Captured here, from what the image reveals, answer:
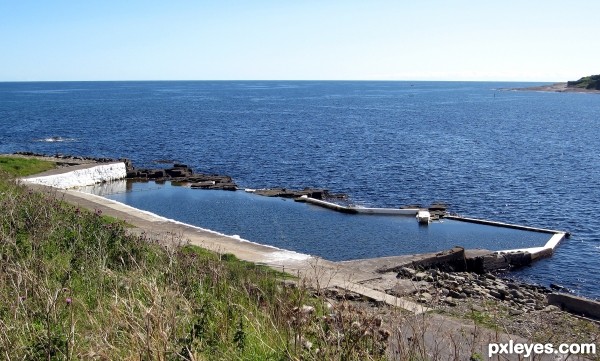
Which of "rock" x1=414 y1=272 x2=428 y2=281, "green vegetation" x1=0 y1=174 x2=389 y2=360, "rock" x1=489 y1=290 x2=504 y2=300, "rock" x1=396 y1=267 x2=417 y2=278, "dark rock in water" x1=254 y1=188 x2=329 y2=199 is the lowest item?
"dark rock in water" x1=254 y1=188 x2=329 y2=199

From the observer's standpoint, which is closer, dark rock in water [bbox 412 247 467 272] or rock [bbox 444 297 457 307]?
rock [bbox 444 297 457 307]

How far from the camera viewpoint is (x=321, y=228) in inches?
1165

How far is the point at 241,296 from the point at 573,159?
182 ft

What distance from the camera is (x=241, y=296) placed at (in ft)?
27.8

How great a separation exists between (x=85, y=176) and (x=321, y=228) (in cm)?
1745

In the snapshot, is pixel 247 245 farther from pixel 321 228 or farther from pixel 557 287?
pixel 557 287

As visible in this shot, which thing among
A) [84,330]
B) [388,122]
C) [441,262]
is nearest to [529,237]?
[441,262]

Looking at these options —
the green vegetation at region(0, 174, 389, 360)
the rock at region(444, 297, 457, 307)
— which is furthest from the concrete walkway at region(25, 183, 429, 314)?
the green vegetation at region(0, 174, 389, 360)

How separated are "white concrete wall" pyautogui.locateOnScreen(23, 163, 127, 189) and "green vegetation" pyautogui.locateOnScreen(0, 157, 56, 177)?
202cm

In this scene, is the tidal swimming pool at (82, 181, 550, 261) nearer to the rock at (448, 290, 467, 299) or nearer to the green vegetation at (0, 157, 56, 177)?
the green vegetation at (0, 157, 56, 177)

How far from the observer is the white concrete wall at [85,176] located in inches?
1400

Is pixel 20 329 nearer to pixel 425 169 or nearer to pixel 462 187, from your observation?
pixel 462 187

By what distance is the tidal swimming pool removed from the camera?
1045 inches

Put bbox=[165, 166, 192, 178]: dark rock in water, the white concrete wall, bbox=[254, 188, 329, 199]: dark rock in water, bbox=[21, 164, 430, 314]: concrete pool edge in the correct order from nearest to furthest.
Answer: bbox=[21, 164, 430, 314]: concrete pool edge < the white concrete wall < bbox=[254, 188, 329, 199]: dark rock in water < bbox=[165, 166, 192, 178]: dark rock in water
